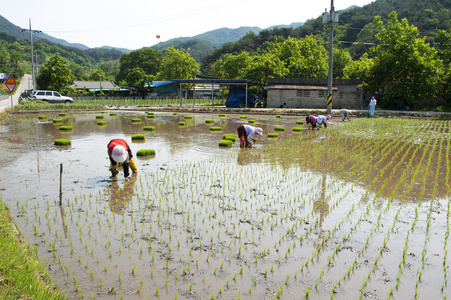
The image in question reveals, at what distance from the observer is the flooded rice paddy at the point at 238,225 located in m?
3.84

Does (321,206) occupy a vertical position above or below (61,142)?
below

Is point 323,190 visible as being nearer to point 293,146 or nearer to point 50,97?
point 293,146

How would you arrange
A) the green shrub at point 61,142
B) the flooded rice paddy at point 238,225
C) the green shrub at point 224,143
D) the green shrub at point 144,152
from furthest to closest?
the green shrub at point 224,143
the green shrub at point 61,142
the green shrub at point 144,152
the flooded rice paddy at point 238,225

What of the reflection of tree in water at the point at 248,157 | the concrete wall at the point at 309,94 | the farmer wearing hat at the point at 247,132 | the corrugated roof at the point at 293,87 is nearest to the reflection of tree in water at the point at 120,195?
the reflection of tree in water at the point at 248,157

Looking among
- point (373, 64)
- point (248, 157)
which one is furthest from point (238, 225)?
point (373, 64)

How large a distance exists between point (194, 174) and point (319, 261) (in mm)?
4755

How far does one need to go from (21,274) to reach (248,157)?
8001 millimetres

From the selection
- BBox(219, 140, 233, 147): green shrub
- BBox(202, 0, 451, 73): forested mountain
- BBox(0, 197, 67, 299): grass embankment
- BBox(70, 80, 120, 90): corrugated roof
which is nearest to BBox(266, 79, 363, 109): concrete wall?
BBox(202, 0, 451, 73): forested mountain

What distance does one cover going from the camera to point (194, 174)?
28.2 feet

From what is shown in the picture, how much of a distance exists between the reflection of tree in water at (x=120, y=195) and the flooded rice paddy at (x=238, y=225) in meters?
0.04

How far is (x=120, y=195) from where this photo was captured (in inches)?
269

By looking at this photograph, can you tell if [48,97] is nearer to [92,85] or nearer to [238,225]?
[92,85]

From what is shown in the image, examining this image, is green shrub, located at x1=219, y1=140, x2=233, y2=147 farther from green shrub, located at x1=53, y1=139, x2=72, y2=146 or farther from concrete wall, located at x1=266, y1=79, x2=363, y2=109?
concrete wall, located at x1=266, y1=79, x2=363, y2=109

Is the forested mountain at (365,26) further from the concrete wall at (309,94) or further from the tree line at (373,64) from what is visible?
the concrete wall at (309,94)
